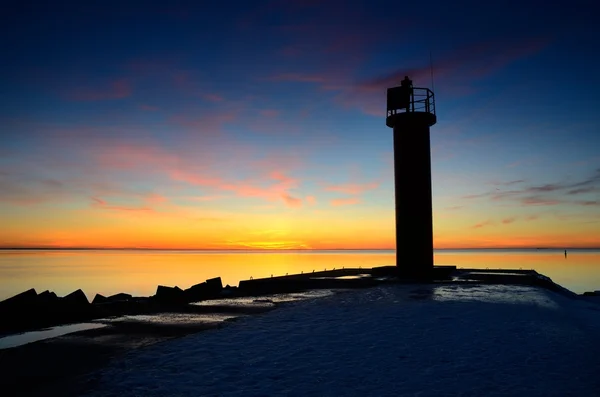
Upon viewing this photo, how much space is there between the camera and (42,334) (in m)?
9.31

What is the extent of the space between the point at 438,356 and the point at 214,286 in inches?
461

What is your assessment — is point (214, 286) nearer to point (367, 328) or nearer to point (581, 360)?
point (367, 328)

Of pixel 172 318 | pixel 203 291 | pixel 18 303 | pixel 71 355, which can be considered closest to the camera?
pixel 71 355

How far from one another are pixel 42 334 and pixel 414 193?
14.1 metres

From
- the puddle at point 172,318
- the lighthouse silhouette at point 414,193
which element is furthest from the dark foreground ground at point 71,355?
the lighthouse silhouette at point 414,193

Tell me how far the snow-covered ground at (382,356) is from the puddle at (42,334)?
10.2 ft

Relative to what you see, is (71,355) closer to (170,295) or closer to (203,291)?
(170,295)

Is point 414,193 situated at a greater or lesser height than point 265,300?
greater

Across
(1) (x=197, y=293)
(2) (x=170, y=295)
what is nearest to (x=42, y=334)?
(2) (x=170, y=295)

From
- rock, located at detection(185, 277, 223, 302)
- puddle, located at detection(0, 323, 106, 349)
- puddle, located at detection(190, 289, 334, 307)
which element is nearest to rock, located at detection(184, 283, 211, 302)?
rock, located at detection(185, 277, 223, 302)

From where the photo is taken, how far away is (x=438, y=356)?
6676 millimetres

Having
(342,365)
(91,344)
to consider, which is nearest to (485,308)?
(342,365)

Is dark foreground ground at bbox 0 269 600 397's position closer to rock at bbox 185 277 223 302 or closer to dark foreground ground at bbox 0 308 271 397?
dark foreground ground at bbox 0 308 271 397

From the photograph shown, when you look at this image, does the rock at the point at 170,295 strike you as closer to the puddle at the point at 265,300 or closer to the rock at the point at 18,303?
the puddle at the point at 265,300
